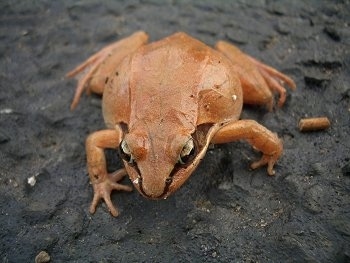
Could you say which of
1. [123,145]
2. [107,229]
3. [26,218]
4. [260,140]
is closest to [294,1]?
[260,140]

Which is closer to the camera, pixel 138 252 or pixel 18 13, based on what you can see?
pixel 138 252

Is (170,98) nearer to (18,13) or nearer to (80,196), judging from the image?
(80,196)

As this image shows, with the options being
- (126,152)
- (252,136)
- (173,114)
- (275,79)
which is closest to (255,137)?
(252,136)

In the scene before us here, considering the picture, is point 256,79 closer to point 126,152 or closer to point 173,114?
point 173,114

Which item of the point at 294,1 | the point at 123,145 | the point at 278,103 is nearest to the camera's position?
the point at 123,145

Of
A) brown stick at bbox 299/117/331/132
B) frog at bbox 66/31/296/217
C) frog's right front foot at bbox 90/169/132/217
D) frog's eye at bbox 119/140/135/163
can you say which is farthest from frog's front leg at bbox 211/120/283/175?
frog's right front foot at bbox 90/169/132/217

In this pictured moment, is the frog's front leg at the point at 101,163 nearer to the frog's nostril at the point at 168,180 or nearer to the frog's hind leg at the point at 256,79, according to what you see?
the frog's nostril at the point at 168,180

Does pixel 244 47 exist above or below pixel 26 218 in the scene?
above
